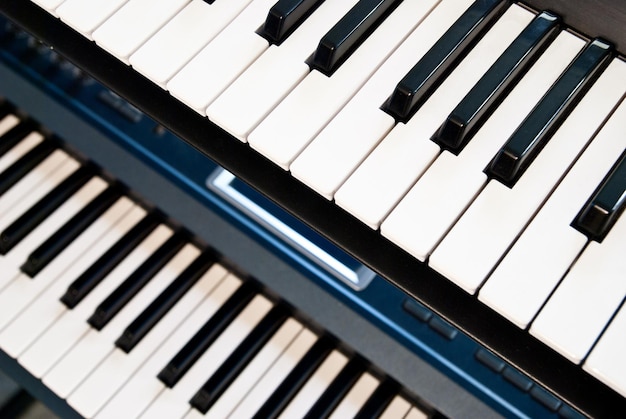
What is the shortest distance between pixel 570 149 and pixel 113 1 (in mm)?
563

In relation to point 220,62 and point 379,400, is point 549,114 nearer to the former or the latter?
point 220,62

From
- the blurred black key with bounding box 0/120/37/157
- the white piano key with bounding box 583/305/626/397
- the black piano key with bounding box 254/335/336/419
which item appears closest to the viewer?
the white piano key with bounding box 583/305/626/397

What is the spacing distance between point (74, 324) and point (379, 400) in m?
0.54

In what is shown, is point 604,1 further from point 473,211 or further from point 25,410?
point 25,410

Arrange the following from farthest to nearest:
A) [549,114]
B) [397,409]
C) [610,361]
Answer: [397,409], [549,114], [610,361]

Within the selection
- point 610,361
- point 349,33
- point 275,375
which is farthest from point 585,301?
point 275,375

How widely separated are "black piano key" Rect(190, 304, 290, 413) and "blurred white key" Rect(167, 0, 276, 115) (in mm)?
557

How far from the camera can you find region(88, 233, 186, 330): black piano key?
1.28 m

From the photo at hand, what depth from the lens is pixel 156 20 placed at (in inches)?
35.0

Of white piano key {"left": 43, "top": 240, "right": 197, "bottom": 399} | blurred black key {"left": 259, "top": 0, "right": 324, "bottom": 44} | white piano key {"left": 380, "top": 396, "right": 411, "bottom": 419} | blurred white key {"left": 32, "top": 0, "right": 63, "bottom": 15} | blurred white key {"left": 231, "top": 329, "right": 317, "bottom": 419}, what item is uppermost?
blurred black key {"left": 259, "top": 0, "right": 324, "bottom": 44}

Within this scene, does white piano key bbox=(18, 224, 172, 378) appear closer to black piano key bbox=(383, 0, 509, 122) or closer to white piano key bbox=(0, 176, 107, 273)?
white piano key bbox=(0, 176, 107, 273)

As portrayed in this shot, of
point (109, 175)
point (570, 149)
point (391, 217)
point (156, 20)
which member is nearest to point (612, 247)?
point (570, 149)

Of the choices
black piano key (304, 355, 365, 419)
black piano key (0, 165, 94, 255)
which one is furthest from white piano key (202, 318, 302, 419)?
black piano key (0, 165, 94, 255)

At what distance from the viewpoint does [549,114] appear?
819mm
